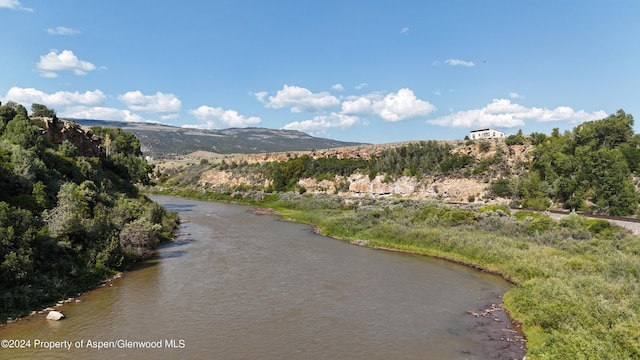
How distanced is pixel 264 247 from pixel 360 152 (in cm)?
5801

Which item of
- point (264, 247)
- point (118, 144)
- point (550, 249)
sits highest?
point (118, 144)

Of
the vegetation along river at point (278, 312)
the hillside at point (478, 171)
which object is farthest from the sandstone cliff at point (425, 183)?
the vegetation along river at point (278, 312)

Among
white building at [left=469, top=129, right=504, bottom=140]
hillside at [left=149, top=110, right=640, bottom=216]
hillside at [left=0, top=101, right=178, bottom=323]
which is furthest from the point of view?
white building at [left=469, top=129, right=504, bottom=140]

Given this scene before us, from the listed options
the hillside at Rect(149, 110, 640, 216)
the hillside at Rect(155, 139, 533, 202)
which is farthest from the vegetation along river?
the hillside at Rect(155, 139, 533, 202)

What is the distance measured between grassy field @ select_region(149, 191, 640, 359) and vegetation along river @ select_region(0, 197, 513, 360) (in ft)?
5.38

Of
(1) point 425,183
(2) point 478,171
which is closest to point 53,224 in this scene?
(1) point 425,183

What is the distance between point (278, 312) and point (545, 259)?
1724cm

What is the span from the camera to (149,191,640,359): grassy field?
14.2m

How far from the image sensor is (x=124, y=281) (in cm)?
2398

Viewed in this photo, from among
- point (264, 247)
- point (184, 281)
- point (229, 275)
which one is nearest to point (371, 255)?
point (264, 247)

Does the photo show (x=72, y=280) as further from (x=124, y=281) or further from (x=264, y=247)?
(x=264, y=247)

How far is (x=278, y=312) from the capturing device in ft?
64.8

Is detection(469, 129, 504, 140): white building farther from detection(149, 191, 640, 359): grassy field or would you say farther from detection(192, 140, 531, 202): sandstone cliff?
detection(149, 191, 640, 359): grassy field

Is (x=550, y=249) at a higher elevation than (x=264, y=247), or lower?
higher
